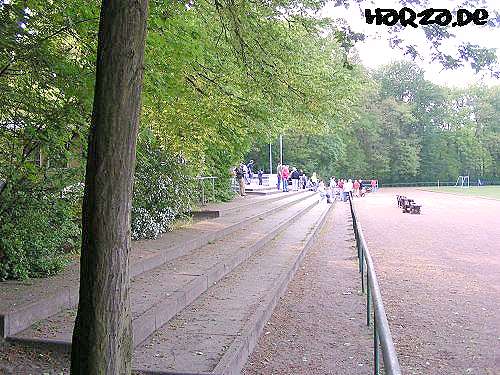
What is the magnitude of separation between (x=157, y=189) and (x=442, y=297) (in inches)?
225

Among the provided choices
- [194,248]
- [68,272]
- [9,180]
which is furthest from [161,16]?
[194,248]

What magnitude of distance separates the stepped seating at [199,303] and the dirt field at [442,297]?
1.67m

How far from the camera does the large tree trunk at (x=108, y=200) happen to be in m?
3.19

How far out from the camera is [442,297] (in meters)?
8.90

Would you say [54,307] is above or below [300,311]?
above

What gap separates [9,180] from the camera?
6.76m

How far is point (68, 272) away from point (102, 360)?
4.10m

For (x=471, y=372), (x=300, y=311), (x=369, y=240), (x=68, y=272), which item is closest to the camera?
(x=471, y=372)

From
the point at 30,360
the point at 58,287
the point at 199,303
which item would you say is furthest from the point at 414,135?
the point at 30,360

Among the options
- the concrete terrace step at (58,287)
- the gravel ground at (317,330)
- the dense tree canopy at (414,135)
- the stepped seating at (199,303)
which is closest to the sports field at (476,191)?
the dense tree canopy at (414,135)

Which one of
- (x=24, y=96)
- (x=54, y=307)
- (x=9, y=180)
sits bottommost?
(x=54, y=307)

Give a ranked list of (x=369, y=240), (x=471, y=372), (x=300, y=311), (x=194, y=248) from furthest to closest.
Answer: (x=369, y=240) < (x=194, y=248) < (x=300, y=311) < (x=471, y=372)

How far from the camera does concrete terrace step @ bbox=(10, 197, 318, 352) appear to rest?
5.17m

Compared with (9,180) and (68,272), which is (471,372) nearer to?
(68,272)
